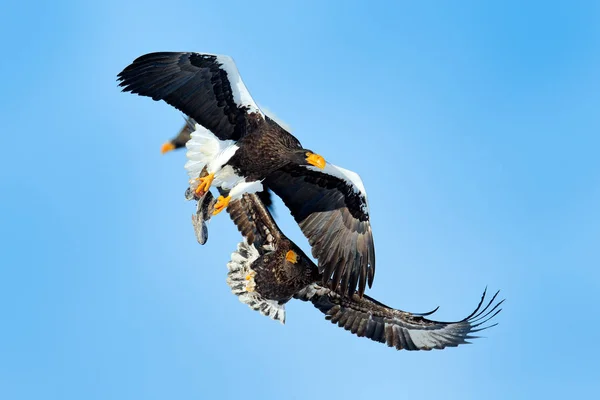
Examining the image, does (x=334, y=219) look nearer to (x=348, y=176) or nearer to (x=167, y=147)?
(x=348, y=176)

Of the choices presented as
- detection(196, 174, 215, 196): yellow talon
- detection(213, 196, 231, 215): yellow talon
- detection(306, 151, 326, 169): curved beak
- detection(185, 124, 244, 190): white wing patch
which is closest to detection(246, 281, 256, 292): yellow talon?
detection(213, 196, 231, 215): yellow talon

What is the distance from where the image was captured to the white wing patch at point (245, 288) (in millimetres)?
14281

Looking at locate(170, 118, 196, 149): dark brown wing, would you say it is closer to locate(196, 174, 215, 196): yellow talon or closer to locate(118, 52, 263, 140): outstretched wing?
locate(196, 174, 215, 196): yellow talon

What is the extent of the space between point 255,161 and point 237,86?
0.85 metres

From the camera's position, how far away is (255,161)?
40.9 ft

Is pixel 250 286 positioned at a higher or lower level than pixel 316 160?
lower

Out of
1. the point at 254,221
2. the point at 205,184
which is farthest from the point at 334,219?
the point at 205,184

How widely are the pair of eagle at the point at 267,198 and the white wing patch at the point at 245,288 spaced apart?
1cm

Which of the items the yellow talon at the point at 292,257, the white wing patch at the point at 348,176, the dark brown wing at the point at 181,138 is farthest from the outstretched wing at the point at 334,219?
the dark brown wing at the point at 181,138

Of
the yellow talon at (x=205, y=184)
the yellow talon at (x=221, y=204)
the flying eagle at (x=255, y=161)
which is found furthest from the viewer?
the yellow talon at (x=221, y=204)

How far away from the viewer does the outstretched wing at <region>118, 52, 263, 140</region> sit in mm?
12062

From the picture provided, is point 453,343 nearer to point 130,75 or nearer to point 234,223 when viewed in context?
point 234,223

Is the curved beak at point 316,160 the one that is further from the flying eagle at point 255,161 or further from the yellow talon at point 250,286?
the yellow talon at point 250,286

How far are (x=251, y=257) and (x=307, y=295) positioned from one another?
846 mm
